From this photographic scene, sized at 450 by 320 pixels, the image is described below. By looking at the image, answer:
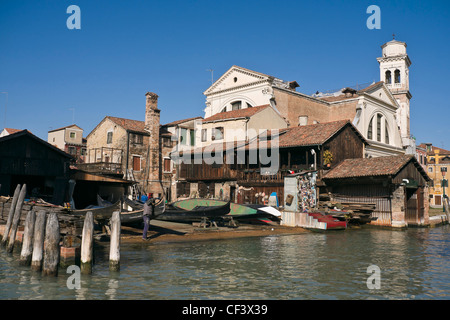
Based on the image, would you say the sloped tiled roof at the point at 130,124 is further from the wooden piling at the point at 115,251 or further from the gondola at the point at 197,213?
the wooden piling at the point at 115,251

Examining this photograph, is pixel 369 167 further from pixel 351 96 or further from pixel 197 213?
pixel 351 96

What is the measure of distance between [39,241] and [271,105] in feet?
97.0

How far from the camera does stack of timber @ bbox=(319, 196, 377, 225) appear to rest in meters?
24.6

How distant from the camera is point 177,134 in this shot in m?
41.6

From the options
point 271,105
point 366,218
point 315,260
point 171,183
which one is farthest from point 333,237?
point 171,183

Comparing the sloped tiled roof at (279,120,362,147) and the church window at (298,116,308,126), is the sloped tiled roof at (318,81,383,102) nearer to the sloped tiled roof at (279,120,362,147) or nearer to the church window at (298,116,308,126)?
the church window at (298,116,308,126)

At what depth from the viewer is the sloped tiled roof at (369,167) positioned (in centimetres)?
2428

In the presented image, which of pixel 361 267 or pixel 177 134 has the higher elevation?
pixel 177 134

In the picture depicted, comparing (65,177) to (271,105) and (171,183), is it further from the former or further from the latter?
(271,105)

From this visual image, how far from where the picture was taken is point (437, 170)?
61594 millimetres

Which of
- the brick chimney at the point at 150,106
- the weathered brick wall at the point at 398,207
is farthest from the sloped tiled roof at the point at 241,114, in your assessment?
the weathered brick wall at the point at 398,207

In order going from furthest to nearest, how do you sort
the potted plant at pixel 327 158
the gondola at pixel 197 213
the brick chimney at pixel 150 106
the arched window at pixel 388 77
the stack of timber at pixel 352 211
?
the arched window at pixel 388 77, the brick chimney at pixel 150 106, the potted plant at pixel 327 158, the stack of timber at pixel 352 211, the gondola at pixel 197 213

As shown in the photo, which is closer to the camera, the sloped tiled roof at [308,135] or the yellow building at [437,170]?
the sloped tiled roof at [308,135]

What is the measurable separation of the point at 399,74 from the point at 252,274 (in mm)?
49546
